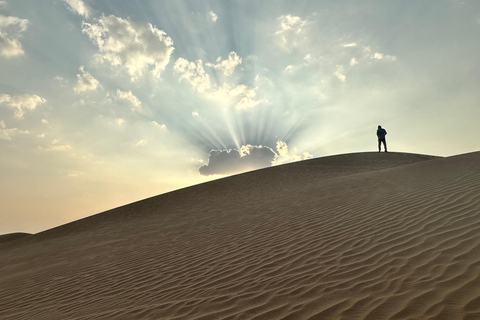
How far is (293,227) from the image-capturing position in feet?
24.5

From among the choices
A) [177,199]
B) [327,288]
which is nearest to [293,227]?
[327,288]

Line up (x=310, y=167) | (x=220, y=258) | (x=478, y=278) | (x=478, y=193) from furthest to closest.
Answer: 1. (x=310, y=167)
2. (x=478, y=193)
3. (x=220, y=258)
4. (x=478, y=278)

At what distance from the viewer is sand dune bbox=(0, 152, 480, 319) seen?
3.40 m

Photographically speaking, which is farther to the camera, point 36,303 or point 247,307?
point 36,303

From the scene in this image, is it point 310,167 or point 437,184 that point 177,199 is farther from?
point 437,184

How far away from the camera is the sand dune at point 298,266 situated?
3396 millimetres

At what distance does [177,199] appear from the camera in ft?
67.8

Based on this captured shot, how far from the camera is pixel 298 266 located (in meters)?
4.75

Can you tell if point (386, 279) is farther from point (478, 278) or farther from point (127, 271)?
point (127, 271)

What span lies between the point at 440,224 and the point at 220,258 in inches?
157

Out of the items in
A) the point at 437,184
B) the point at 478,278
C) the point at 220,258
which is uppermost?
the point at 437,184

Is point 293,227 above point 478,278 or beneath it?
above

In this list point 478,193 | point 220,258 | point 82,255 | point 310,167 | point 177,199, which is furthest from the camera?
point 310,167

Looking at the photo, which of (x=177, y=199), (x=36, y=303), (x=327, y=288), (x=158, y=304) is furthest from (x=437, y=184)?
(x=177, y=199)
